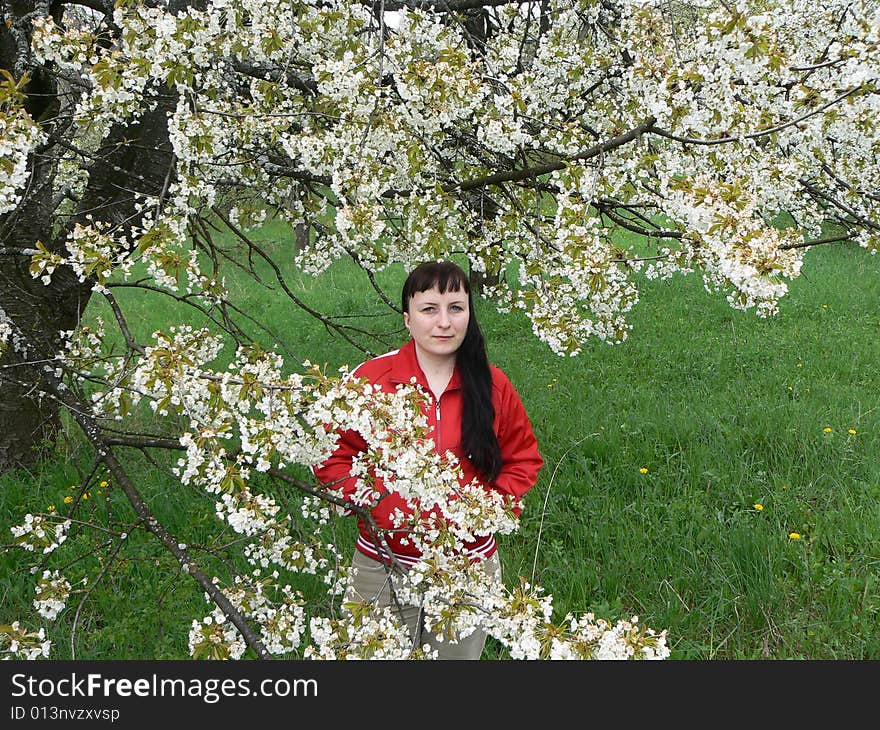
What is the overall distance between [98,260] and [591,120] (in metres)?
3.42

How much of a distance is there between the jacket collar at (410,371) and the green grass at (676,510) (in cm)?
93

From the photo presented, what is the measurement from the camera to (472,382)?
2547 mm

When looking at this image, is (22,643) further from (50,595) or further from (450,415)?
(450,415)

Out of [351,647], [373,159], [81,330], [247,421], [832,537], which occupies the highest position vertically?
[373,159]

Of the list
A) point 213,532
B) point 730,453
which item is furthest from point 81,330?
point 730,453

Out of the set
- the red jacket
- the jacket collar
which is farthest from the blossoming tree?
the jacket collar

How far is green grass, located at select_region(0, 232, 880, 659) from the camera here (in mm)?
3416

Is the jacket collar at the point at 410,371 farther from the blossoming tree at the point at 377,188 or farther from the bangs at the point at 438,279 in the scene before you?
the blossoming tree at the point at 377,188

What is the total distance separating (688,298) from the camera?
374 inches

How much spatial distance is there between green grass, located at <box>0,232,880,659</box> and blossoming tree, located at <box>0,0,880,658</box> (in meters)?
0.34

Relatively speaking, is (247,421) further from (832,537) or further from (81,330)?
(832,537)

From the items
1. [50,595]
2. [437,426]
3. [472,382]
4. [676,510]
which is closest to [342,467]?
[437,426]

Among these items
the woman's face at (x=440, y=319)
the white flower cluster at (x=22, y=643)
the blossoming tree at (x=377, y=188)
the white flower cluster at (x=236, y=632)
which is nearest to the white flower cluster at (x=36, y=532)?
the blossoming tree at (x=377, y=188)

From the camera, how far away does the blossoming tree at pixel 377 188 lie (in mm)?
1947
